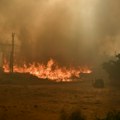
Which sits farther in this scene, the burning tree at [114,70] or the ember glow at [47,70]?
the ember glow at [47,70]

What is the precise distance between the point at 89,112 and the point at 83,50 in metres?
81.8

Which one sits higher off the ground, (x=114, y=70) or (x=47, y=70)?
(x=47, y=70)

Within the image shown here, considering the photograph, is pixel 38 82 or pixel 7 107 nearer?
pixel 7 107

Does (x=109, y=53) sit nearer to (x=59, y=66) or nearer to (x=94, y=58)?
(x=94, y=58)

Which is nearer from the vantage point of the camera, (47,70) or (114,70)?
(114,70)

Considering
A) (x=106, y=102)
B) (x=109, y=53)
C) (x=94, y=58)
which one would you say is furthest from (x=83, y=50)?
(x=106, y=102)

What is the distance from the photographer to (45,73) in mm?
81500

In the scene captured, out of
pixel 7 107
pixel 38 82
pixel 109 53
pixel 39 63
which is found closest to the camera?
pixel 7 107

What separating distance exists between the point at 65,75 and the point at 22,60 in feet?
54.4

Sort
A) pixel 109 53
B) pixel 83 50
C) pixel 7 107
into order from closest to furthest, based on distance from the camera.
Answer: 1. pixel 7 107
2. pixel 83 50
3. pixel 109 53

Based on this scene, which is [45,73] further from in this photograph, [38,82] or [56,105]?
[56,105]

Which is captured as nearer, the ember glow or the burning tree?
the burning tree

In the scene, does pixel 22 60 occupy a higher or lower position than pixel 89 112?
higher

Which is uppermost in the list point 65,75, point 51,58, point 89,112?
point 51,58
